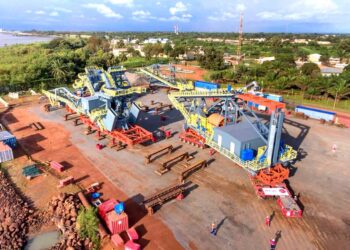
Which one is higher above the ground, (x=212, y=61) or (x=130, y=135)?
(x=212, y=61)

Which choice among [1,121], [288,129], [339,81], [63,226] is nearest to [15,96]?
[1,121]

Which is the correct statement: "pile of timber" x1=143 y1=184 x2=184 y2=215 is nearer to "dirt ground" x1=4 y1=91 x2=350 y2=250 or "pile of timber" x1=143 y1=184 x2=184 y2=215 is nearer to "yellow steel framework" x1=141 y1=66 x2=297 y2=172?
"dirt ground" x1=4 y1=91 x2=350 y2=250

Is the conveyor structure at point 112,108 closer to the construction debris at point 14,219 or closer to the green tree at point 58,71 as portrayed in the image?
the construction debris at point 14,219

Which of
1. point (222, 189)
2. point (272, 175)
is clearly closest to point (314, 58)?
point (272, 175)

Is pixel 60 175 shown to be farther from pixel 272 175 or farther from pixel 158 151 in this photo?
pixel 272 175

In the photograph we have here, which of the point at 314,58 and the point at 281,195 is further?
the point at 314,58

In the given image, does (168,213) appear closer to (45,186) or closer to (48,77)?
(45,186)
